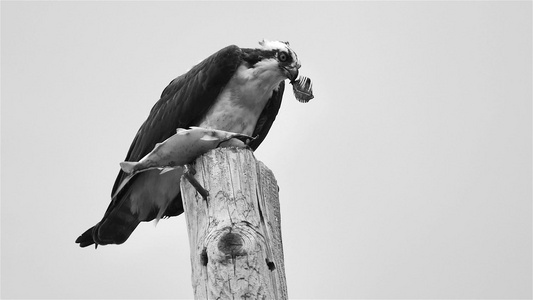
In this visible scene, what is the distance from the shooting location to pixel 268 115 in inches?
322

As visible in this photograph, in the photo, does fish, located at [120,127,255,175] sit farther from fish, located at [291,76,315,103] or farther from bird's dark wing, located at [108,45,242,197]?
bird's dark wing, located at [108,45,242,197]

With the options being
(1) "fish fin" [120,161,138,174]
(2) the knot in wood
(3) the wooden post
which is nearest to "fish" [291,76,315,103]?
(3) the wooden post

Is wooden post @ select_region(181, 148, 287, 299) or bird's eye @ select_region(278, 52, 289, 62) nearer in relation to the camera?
wooden post @ select_region(181, 148, 287, 299)

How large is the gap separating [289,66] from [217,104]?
67 cm

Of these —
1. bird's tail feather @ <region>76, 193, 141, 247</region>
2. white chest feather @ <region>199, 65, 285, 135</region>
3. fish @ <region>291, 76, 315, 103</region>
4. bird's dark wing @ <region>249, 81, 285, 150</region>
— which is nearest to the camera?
fish @ <region>291, 76, 315, 103</region>

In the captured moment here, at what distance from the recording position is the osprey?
7617 mm

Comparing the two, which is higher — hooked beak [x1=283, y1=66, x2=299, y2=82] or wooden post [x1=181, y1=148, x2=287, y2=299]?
hooked beak [x1=283, y1=66, x2=299, y2=82]

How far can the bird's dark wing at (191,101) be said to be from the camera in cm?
767

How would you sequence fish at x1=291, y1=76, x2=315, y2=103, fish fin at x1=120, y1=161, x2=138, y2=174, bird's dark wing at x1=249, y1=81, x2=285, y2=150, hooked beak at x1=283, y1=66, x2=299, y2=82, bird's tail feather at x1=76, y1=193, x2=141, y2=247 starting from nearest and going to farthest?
fish fin at x1=120, y1=161, x2=138, y2=174
fish at x1=291, y1=76, x2=315, y2=103
bird's tail feather at x1=76, y1=193, x2=141, y2=247
hooked beak at x1=283, y1=66, x2=299, y2=82
bird's dark wing at x1=249, y1=81, x2=285, y2=150

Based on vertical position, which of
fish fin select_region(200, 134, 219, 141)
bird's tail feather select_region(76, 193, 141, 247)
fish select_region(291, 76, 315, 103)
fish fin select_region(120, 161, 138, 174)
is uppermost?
fish select_region(291, 76, 315, 103)

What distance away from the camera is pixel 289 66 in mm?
7656

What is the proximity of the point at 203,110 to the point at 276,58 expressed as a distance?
74cm

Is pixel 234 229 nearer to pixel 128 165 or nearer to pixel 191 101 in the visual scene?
pixel 128 165

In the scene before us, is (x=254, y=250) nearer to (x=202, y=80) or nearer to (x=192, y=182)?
(x=192, y=182)
